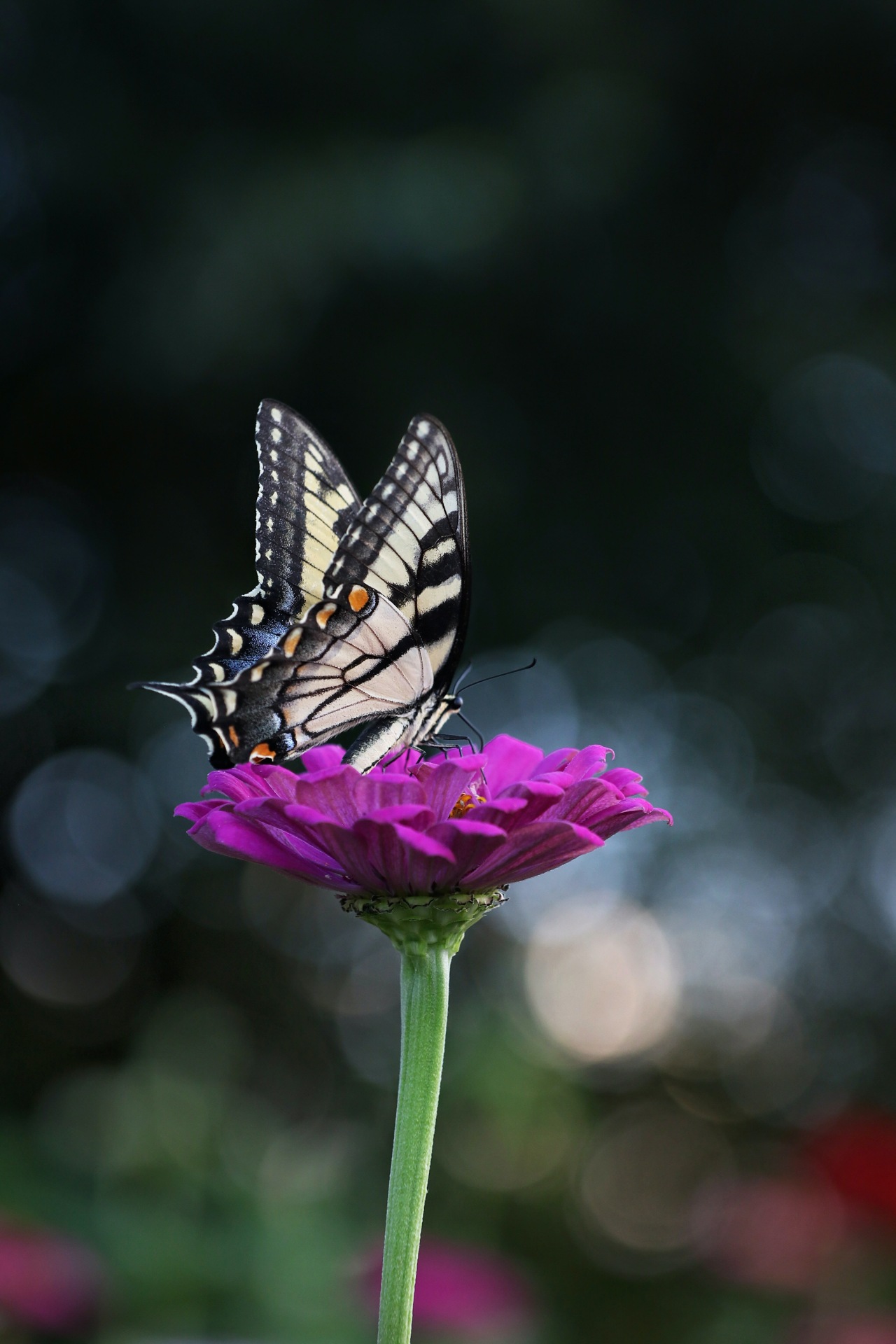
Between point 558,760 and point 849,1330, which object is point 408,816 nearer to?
point 558,760

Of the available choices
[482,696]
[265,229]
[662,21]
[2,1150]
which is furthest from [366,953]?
[662,21]

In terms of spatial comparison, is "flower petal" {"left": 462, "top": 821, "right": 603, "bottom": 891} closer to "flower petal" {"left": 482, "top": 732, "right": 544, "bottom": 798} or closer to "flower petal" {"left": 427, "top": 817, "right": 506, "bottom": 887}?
"flower petal" {"left": 427, "top": 817, "right": 506, "bottom": 887}

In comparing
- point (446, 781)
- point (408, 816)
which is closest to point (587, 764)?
point (446, 781)

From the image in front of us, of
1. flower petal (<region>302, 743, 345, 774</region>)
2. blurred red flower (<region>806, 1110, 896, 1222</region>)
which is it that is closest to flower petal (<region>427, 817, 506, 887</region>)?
flower petal (<region>302, 743, 345, 774</region>)

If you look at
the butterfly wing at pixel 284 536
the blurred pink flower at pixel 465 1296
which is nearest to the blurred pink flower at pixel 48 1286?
the blurred pink flower at pixel 465 1296

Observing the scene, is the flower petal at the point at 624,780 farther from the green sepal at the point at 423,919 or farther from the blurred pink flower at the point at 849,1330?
the blurred pink flower at the point at 849,1330

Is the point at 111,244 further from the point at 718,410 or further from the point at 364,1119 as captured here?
the point at 364,1119
